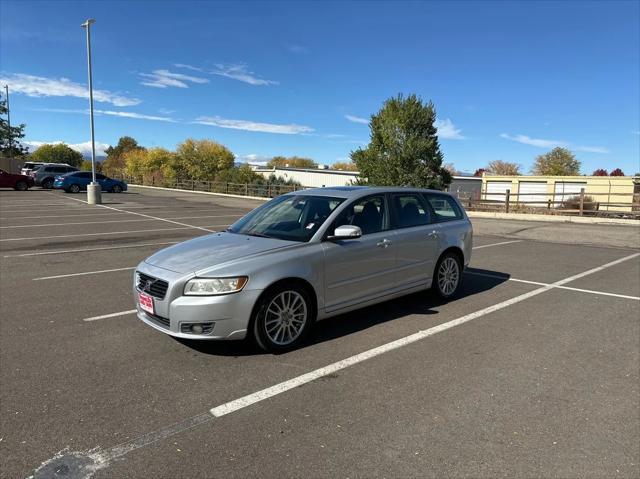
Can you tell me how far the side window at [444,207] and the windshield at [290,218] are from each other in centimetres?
177

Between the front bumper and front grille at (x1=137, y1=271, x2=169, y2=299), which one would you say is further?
front grille at (x1=137, y1=271, x2=169, y2=299)

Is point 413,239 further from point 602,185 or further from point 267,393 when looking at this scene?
point 602,185

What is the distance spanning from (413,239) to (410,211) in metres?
0.43

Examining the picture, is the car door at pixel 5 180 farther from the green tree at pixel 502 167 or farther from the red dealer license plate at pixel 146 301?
the green tree at pixel 502 167

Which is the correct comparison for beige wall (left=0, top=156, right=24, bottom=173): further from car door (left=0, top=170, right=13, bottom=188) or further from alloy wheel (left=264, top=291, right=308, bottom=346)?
alloy wheel (left=264, top=291, right=308, bottom=346)

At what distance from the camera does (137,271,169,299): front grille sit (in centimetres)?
420

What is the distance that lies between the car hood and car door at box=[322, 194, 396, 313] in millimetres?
565

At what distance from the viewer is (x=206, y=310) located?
4.03m

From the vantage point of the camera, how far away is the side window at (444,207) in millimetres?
6457

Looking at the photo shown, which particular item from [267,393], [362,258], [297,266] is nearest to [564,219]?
[362,258]

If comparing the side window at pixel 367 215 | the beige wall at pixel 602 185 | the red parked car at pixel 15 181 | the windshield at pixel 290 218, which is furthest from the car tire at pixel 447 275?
the red parked car at pixel 15 181

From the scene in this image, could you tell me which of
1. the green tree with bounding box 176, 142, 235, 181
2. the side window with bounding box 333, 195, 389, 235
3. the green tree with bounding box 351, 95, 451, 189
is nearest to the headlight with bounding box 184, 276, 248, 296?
the side window with bounding box 333, 195, 389, 235

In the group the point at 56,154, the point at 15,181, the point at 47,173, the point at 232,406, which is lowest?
the point at 232,406

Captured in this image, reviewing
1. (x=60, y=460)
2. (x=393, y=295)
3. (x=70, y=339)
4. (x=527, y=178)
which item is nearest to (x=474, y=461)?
(x=60, y=460)
